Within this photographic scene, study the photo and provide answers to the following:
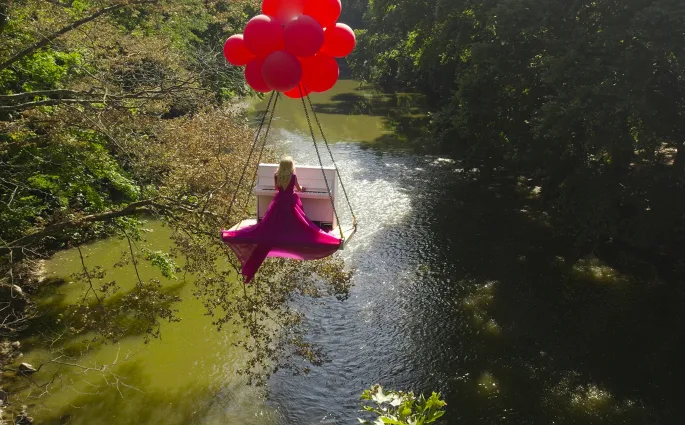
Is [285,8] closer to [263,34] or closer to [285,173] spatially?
[263,34]

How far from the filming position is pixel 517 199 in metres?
17.9

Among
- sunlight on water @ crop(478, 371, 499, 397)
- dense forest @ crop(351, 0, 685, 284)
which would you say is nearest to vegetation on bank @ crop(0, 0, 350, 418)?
sunlight on water @ crop(478, 371, 499, 397)

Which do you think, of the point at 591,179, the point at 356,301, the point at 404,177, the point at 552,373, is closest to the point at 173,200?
the point at 356,301

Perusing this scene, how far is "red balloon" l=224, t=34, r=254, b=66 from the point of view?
4938 millimetres

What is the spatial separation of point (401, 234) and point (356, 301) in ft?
12.2

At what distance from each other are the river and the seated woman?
4638 millimetres

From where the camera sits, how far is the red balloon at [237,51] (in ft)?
16.2

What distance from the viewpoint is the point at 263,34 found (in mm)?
4535

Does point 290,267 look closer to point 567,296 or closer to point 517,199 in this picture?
point 567,296

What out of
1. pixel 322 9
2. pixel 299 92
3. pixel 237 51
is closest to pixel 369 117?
pixel 299 92

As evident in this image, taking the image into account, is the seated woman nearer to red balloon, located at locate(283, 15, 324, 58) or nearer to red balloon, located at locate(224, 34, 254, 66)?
red balloon, located at locate(224, 34, 254, 66)

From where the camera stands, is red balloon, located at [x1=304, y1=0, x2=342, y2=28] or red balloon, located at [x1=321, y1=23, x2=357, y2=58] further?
red balloon, located at [x1=321, y1=23, x2=357, y2=58]

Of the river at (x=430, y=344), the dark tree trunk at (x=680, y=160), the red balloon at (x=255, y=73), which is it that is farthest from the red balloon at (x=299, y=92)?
the dark tree trunk at (x=680, y=160)

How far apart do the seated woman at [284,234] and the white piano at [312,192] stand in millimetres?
813
